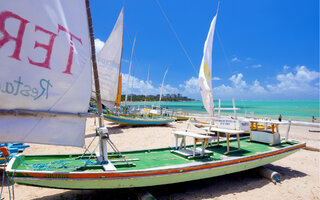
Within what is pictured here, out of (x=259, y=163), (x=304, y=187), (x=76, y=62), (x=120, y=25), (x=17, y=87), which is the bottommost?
(x=304, y=187)

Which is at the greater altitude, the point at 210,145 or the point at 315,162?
the point at 210,145

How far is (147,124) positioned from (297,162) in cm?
1332

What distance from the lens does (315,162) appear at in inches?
346

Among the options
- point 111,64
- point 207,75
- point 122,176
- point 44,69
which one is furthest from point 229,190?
point 111,64

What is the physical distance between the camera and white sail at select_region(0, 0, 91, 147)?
9.57 ft

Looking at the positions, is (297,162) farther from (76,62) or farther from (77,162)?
(76,62)

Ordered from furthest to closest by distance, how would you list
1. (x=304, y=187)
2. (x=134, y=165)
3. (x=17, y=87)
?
(x=304, y=187) → (x=134, y=165) → (x=17, y=87)

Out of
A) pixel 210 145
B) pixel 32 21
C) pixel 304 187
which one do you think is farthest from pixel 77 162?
pixel 304 187

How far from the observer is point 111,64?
590 inches

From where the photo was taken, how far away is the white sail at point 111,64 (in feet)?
47.6

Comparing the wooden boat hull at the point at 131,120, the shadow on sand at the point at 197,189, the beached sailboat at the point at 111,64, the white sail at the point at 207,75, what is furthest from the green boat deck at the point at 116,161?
the wooden boat hull at the point at 131,120

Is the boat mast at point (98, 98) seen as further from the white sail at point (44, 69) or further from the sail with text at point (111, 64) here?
the sail with text at point (111, 64)

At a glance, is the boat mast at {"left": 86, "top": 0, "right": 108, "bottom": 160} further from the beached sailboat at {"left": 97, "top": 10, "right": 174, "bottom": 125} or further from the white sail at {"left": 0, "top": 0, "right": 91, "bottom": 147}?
the beached sailboat at {"left": 97, "top": 10, "right": 174, "bottom": 125}

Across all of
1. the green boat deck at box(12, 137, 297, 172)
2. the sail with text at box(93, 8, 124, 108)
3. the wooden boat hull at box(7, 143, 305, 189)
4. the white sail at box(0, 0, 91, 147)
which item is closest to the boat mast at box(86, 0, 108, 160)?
the white sail at box(0, 0, 91, 147)
